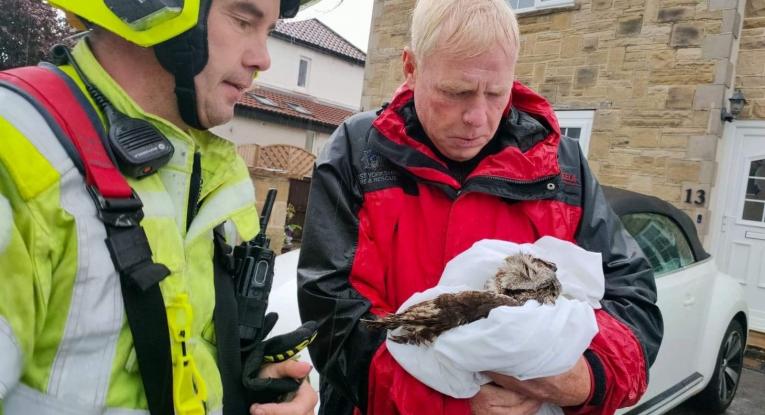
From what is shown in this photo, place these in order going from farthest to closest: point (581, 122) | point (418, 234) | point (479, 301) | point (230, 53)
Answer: point (581, 122) → point (418, 234) → point (479, 301) → point (230, 53)

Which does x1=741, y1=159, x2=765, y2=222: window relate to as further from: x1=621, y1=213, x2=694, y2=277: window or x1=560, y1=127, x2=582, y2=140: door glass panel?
x1=621, y1=213, x2=694, y2=277: window

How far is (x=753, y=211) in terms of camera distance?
761 centimetres

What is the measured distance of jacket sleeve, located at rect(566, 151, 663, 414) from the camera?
4.98 feet

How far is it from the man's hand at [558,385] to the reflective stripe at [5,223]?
1.14 m

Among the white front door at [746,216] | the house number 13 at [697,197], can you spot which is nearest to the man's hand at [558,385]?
the house number 13 at [697,197]

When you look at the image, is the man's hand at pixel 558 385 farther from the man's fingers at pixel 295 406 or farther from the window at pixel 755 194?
the window at pixel 755 194

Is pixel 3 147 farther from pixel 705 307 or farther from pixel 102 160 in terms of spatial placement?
pixel 705 307

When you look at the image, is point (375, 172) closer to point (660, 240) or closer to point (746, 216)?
point (660, 240)

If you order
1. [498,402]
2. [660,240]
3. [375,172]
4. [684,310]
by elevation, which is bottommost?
[684,310]

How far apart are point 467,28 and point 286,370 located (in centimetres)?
104

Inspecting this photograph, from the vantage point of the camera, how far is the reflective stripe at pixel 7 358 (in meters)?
0.77

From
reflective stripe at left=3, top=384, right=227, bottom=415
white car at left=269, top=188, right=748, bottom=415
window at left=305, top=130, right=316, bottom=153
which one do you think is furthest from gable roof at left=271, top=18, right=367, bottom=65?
window at left=305, top=130, right=316, bottom=153

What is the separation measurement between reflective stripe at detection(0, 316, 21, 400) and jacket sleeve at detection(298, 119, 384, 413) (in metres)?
0.85

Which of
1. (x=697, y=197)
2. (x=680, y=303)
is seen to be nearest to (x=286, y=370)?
(x=680, y=303)
